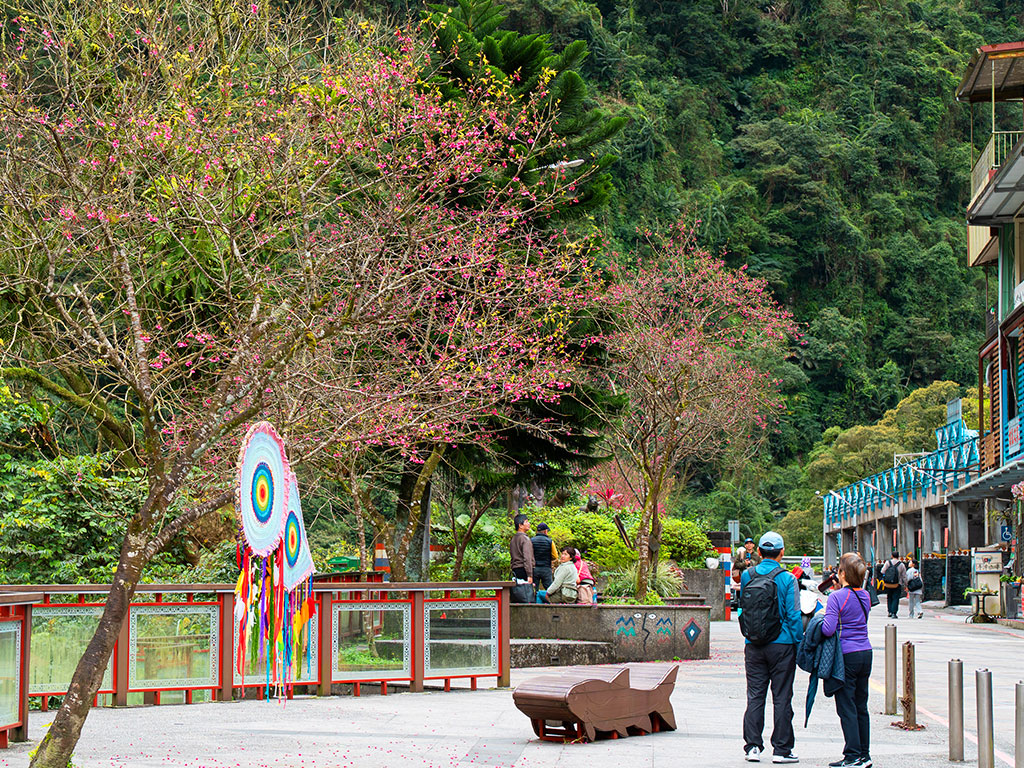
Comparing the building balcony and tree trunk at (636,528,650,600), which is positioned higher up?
the building balcony

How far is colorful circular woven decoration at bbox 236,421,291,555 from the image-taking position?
711cm

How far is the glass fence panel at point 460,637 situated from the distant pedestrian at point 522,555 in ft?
14.2

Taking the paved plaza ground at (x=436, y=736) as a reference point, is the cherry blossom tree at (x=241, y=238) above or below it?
above

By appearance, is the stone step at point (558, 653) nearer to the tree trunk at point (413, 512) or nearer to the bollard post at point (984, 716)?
the tree trunk at point (413, 512)

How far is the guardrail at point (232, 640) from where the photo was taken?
10992mm

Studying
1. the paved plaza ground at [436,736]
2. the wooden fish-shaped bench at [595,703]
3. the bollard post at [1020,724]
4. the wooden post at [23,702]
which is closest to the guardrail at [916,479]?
the paved plaza ground at [436,736]

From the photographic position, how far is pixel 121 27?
11.5m

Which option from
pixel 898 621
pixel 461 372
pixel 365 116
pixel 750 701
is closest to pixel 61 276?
pixel 461 372

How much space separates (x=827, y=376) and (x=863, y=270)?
35.2 feet

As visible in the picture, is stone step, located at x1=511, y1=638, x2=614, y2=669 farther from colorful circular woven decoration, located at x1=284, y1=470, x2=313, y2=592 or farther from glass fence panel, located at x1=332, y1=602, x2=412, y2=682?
colorful circular woven decoration, located at x1=284, y1=470, x2=313, y2=592

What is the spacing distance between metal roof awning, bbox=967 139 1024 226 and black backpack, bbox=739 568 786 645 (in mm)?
21242

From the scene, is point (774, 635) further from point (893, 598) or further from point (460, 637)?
point (893, 598)

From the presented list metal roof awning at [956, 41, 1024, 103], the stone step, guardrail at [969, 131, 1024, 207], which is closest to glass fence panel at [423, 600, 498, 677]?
the stone step

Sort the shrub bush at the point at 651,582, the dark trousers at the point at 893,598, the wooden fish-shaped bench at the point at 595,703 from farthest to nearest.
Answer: the dark trousers at the point at 893,598
the shrub bush at the point at 651,582
the wooden fish-shaped bench at the point at 595,703
